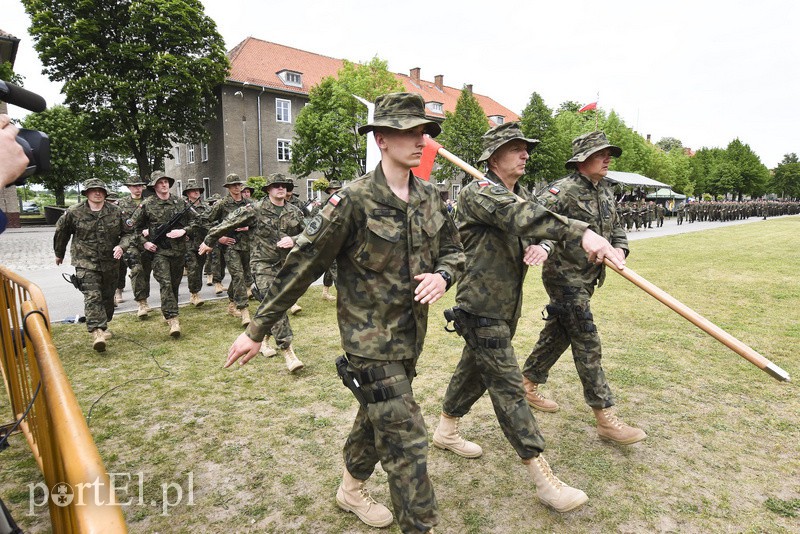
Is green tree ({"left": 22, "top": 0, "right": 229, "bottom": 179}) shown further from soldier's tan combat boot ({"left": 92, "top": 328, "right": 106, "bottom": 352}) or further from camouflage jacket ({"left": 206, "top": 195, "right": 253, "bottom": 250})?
soldier's tan combat boot ({"left": 92, "top": 328, "right": 106, "bottom": 352})

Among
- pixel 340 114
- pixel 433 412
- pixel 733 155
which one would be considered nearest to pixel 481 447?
pixel 433 412

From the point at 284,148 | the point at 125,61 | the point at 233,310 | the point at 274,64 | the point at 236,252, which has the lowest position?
the point at 233,310

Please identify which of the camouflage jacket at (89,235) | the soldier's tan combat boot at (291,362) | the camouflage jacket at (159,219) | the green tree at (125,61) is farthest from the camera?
the green tree at (125,61)

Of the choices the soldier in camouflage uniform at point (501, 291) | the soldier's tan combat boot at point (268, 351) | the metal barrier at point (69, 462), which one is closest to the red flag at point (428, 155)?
the soldier in camouflage uniform at point (501, 291)

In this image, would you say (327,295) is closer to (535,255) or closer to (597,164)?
(597,164)

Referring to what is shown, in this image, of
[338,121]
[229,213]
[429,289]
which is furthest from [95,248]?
[338,121]

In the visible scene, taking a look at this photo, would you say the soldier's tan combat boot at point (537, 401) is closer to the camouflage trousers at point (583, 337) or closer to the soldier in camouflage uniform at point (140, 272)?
the camouflage trousers at point (583, 337)

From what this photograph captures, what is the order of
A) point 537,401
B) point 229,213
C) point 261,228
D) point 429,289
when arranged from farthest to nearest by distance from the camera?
point 229,213
point 261,228
point 537,401
point 429,289

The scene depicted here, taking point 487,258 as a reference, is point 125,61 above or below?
above

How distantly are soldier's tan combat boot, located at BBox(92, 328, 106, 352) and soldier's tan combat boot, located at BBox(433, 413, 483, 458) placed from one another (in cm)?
492

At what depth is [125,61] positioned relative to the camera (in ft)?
87.1

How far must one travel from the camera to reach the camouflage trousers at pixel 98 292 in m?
6.48

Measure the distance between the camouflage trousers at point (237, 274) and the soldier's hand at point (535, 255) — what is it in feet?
18.6

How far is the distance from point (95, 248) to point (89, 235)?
0.20 meters
